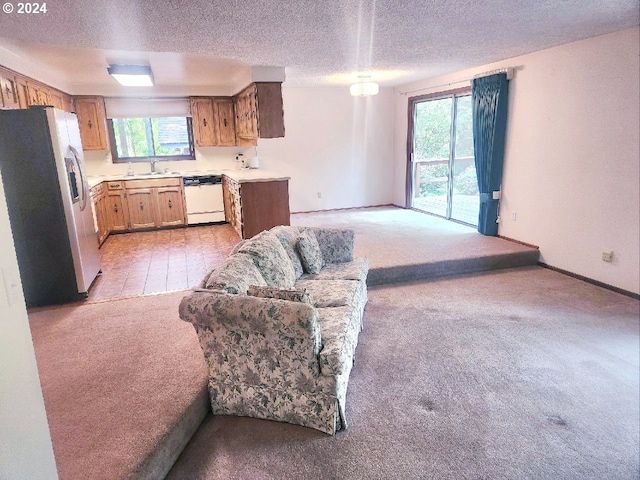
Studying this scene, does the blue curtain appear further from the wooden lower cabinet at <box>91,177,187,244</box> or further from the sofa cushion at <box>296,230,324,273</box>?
A: the wooden lower cabinet at <box>91,177,187,244</box>

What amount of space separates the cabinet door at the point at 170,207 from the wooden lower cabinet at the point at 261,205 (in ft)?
5.48

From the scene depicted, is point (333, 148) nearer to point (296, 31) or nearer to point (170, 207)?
point (170, 207)

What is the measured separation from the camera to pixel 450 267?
4652mm

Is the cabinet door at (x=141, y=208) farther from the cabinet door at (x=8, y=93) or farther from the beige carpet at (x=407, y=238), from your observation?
the cabinet door at (x=8, y=93)

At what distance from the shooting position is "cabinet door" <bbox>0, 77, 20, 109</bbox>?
11.8ft

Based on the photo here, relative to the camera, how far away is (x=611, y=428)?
7.31 ft

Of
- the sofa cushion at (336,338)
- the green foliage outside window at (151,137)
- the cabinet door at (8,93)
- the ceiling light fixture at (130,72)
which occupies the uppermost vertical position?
the ceiling light fixture at (130,72)

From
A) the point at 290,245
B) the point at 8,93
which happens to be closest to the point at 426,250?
the point at 290,245

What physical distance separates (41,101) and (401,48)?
415 cm

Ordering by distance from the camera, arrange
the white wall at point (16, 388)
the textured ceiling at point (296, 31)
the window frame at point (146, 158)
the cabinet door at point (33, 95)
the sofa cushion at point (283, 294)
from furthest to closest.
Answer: the window frame at point (146, 158)
the cabinet door at point (33, 95)
the textured ceiling at point (296, 31)
the sofa cushion at point (283, 294)
the white wall at point (16, 388)

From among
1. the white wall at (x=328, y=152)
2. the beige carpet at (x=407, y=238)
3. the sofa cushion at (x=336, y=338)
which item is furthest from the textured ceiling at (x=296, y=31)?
the beige carpet at (x=407, y=238)

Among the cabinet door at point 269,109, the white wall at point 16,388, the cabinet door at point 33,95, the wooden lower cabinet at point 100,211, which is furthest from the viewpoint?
the wooden lower cabinet at point 100,211

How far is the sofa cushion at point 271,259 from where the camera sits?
2787 mm

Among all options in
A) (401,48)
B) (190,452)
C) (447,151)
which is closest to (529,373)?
(190,452)
